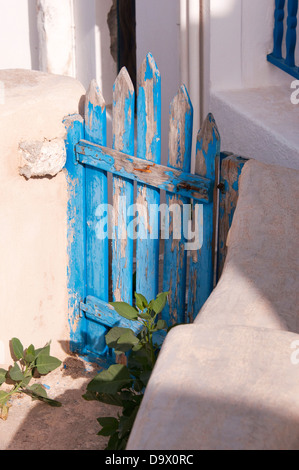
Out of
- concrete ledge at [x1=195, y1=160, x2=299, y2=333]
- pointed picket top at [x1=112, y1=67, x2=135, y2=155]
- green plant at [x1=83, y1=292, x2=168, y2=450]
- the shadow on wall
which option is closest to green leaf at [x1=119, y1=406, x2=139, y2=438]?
green plant at [x1=83, y1=292, x2=168, y2=450]

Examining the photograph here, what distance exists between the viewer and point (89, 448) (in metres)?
2.93

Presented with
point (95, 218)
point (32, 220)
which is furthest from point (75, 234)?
point (32, 220)

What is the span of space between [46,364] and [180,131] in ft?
4.43

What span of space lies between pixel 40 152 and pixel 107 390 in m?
1.20

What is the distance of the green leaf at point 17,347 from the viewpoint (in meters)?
3.25

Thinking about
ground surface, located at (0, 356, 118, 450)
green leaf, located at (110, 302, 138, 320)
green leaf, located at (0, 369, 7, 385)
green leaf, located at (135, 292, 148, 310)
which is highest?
green leaf, located at (135, 292, 148, 310)

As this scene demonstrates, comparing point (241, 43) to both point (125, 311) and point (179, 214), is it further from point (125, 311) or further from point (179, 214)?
point (125, 311)

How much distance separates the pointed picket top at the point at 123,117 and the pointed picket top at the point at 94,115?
0.09 metres

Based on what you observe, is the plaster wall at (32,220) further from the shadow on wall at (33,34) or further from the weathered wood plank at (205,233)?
the shadow on wall at (33,34)

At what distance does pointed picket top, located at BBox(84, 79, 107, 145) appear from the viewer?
10.7 feet

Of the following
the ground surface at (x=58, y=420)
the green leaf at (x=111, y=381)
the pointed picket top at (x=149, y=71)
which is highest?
the pointed picket top at (x=149, y=71)

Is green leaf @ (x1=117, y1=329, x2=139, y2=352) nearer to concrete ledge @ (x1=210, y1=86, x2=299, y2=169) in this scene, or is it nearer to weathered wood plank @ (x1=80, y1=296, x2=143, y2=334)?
weathered wood plank @ (x1=80, y1=296, x2=143, y2=334)

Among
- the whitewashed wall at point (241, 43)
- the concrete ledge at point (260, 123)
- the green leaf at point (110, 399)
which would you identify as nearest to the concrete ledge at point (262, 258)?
the concrete ledge at point (260, 123)

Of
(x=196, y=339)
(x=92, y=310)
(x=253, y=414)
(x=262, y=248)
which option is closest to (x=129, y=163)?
(x=92, y=310)
